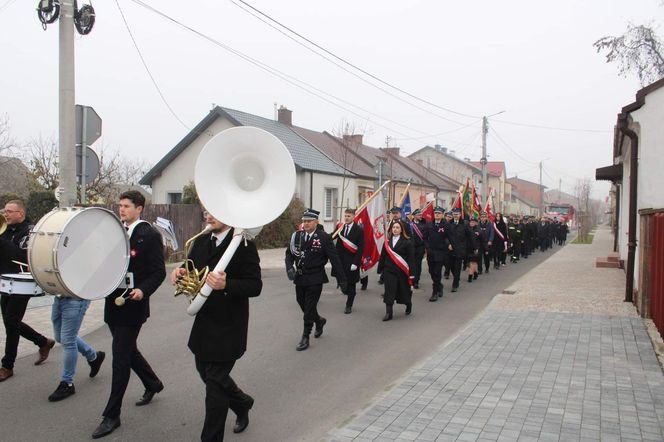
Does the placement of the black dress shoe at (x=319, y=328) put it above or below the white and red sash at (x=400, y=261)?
below

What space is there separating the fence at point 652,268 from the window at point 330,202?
2193 centimetres

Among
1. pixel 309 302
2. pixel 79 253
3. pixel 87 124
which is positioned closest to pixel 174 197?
pixel 87 124

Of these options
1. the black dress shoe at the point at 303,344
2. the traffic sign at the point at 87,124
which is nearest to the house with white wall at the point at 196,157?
the traffic sign at the point at 87,124

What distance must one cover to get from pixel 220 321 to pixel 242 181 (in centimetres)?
100

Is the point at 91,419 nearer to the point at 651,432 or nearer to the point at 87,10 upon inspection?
the point at 651,432

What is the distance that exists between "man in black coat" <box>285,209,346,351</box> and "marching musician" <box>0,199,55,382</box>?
316 centimetres

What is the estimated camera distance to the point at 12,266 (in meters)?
5.55

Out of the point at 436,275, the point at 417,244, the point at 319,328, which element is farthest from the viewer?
the point at 417,244

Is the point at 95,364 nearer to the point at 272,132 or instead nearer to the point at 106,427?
the point at 106,427

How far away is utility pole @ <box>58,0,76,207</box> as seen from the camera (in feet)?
29.4

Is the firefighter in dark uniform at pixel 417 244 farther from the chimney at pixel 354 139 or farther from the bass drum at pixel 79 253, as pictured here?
the chimney at pixel 354 139

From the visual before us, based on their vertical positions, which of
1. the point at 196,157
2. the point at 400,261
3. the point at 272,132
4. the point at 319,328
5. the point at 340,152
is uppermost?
the point at 272,132

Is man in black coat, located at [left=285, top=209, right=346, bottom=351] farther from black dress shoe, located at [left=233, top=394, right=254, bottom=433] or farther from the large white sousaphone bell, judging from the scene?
the large white sousaphone bell

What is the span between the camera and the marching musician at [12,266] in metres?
5.45
